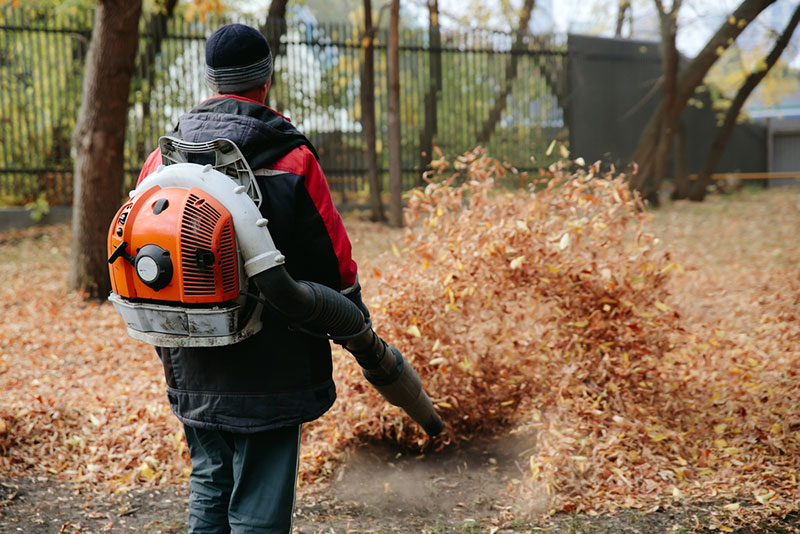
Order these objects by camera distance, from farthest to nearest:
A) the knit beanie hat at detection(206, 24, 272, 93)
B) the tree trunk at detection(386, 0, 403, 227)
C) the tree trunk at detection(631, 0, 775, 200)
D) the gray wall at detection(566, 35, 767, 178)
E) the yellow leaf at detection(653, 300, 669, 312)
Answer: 1. the gray wall at detection(566, 35, 767, 178)
2. the tree trunk at detection(631, 0, 775, 200)
3. the tree trunk at detection(386, 0, 403, 227)
4. the yellow leaf at detection(653, 300, 669, 312)
5. the knit beanie hat at detection(206, 24, 272, 93)

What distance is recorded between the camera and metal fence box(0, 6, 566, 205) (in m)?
10.3

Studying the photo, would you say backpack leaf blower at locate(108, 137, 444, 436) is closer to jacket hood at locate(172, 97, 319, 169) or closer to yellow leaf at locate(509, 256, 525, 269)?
jacket hood at locate(172, 97, 319, 169)

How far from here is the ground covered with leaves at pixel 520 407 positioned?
3.51 metres

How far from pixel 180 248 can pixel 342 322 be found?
527 millimetres

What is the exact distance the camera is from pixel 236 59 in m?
2.15

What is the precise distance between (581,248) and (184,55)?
26.8ft

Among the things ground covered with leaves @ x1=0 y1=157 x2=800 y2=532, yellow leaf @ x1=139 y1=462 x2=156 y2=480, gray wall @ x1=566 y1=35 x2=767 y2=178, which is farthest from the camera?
gray wall @ x1=566 y1=35 x2=767 y2=178

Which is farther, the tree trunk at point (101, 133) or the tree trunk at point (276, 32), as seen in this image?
the tree trunk at point (276, 32)

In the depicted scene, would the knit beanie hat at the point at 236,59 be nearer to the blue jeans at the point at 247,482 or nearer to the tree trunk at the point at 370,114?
the blue jeans at the point at 247,482

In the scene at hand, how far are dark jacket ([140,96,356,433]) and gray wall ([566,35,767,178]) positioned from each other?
1111 centimetres

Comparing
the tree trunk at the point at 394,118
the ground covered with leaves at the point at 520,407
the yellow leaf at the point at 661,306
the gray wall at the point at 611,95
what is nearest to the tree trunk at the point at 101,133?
the ground covered with leaves at the point at 520,407

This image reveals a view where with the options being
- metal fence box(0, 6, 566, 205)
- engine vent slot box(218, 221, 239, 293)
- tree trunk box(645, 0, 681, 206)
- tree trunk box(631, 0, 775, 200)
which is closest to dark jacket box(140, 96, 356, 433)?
engine vent slot box(218, 221, 239, 293)

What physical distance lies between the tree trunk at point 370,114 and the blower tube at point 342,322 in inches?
341

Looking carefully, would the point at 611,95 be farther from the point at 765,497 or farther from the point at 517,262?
the point at 765,497
